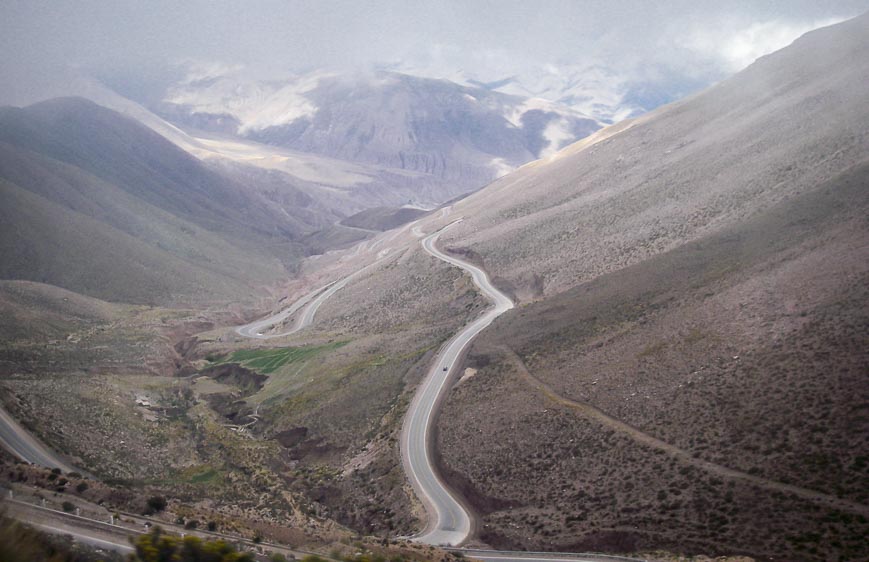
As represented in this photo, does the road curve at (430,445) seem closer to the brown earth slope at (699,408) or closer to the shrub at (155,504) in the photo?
the brown earth slope at (699,408)

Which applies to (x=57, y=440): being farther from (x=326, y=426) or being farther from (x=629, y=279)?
(x=629, y=279)

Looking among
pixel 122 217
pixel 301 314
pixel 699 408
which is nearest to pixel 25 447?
pixel 699 408

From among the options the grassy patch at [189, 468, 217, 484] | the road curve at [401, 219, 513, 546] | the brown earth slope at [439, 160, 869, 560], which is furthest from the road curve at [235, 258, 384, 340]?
the grassy patch at [189, 468, 217, 484]

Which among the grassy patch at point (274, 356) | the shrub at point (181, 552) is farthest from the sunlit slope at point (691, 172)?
the shrub at point (181, 552)

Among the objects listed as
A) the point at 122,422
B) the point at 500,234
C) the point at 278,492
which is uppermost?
the point at 500,234

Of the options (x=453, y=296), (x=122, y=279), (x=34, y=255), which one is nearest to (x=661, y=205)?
(x=453, y=296)

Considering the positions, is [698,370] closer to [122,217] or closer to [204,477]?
[204,477]
